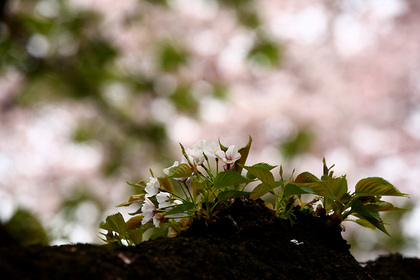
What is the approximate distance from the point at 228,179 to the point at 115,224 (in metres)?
0.34

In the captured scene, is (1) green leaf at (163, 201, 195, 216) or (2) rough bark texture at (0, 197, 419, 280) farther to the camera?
(1) green leaf at (163, 201, 195, 216)

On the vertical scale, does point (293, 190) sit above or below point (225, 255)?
above

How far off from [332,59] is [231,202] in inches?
340

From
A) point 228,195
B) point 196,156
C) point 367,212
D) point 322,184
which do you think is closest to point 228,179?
point 228,195

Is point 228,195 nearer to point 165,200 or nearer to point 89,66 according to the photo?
point 165,200

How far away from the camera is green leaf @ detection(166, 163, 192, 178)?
3.36 ft

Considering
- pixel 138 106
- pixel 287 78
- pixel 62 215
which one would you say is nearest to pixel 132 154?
pixel 62 215

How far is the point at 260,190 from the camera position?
43.3 inches

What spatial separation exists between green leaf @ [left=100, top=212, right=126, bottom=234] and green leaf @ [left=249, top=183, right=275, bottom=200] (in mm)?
354

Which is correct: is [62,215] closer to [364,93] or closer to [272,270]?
[272,270]

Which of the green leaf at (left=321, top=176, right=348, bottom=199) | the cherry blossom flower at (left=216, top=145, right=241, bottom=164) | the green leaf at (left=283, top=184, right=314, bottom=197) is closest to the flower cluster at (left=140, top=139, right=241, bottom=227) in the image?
the cherry blossom flower at (left=216, top=145, right=241, bottom=164)

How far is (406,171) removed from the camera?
870cm

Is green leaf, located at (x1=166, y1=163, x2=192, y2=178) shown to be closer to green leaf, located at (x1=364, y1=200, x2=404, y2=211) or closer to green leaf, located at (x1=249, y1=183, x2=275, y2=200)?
Answer: green leaf, located at (x1=249, y1=183, x2=275, y2=200)

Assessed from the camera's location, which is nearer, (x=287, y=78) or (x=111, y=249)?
(x=111, y=249)
